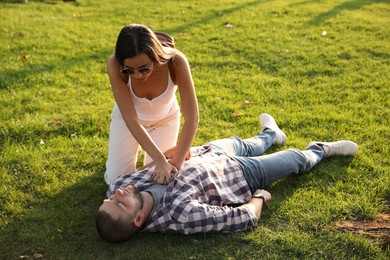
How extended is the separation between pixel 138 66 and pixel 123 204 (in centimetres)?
105

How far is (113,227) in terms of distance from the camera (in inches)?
135

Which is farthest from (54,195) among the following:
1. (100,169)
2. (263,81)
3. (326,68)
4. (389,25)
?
(389,25)

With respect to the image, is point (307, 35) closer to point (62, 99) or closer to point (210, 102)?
point (210, 102)

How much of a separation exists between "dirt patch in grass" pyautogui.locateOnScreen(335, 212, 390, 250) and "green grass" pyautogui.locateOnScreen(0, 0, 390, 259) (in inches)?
2.9

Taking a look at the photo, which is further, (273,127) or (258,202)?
(273,127)

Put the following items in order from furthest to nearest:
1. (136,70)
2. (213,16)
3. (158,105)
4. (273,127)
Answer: (213,16), (273,127), (158,105), (136,70)

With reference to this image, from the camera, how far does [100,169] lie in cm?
473

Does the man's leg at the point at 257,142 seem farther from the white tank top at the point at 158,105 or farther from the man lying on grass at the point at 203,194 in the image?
the white tank top at the point at 158,105

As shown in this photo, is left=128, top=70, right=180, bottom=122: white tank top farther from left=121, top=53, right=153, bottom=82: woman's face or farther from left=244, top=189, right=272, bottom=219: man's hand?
left=244, top=189, right=272, bottom=219: man's hand

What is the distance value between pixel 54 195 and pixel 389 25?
7.51 metres

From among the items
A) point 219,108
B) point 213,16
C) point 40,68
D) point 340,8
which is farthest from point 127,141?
point 340,8

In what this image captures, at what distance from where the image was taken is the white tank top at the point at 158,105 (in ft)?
Answer: 13.7

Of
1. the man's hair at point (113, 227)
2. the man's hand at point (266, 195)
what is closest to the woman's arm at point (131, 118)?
the man's hair at point (113, 227)

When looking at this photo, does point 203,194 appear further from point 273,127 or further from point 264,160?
point 273,127
